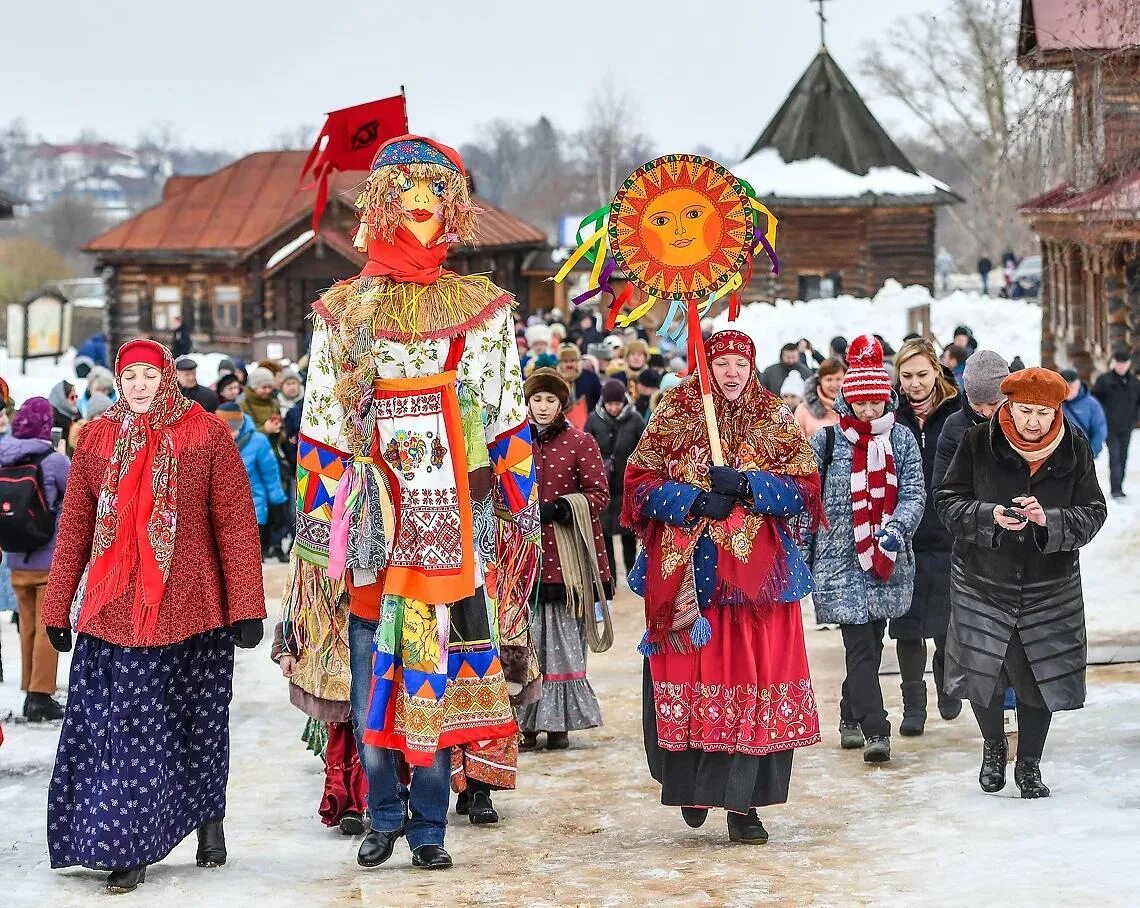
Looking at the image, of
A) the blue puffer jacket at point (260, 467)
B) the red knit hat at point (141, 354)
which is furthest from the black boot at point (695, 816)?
the blue puffer jacket at point (260, 467)

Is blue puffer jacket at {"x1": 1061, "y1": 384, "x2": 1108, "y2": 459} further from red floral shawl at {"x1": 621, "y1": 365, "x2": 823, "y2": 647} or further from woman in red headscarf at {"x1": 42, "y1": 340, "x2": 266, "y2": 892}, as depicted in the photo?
woman in red headscarf at {"x1": 42, "y1": 340, "x2": 266, "y2": 892}

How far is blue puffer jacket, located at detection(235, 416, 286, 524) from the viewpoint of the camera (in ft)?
45.5

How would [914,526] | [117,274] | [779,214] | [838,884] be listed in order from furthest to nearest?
[117,274]
[779,214]
[914,526]
[838,884]

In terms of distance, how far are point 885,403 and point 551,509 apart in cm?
160

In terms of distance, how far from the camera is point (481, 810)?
23.6 feet

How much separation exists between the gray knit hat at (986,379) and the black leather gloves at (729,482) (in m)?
2.11

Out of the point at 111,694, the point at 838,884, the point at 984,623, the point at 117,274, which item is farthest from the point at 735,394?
the point at 117,274

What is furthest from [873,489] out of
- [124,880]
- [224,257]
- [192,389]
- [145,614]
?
[224,257]

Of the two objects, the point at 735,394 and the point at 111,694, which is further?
the point at 735,394

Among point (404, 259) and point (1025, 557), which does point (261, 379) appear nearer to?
point (404, 259)

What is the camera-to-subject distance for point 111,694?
6.14 m

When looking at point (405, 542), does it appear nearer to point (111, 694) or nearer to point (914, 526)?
point (111, 694)

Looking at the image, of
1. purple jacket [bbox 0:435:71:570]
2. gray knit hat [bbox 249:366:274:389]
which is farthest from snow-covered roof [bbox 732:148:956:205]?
purple jacket [bbox 0:435:71:570]

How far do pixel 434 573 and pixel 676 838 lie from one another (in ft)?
4.76
